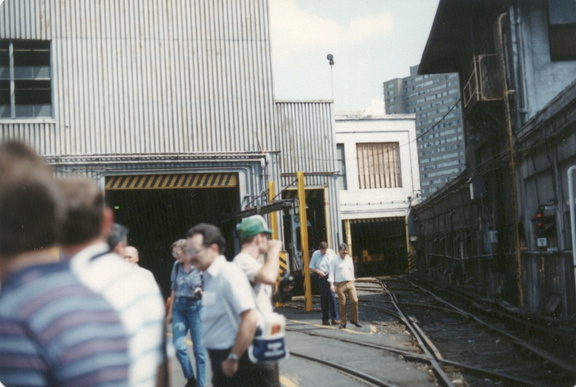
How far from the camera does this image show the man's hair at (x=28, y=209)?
1840 mm

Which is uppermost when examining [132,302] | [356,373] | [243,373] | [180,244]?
[180,244]

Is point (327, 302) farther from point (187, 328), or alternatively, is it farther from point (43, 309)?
point (43, 309)

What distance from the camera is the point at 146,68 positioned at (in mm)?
3752

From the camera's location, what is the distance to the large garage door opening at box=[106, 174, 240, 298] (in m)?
3.75

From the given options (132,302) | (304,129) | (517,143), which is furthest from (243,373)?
(517,143)

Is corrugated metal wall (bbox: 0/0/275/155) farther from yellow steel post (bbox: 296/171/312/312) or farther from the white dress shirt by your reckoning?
the white dress shirt

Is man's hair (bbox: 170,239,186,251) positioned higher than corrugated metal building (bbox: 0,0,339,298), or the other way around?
corrugated metal building (bbox: 0,0,339,298)

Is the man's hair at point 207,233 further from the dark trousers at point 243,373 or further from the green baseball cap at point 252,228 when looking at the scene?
the dark trousers at point 243,373

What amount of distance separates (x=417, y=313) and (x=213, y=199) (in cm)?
946

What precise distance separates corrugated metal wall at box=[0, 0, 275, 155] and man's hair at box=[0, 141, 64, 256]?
5.27 ft

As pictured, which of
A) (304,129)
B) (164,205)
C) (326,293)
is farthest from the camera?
(326,293)

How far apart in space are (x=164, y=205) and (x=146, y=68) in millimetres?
921

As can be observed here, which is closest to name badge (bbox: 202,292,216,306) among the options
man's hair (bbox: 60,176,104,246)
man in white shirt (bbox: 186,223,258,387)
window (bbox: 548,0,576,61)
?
man in white shirt (bbox: 186,223,258,387)

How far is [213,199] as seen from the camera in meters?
4.11
